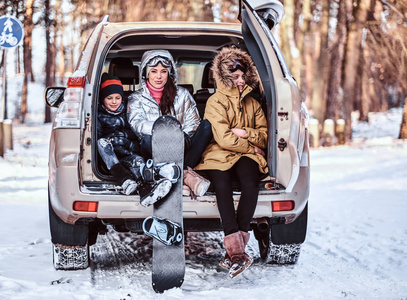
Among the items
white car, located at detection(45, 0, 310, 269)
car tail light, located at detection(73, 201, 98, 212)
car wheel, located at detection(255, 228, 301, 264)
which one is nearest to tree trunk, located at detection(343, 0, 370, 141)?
white car, located at detection(45, 0, 310, 269)

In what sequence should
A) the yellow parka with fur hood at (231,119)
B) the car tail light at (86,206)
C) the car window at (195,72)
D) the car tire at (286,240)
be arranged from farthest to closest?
the car window at (195,72) < the car tire at (286,240) < the yellow parka with fur hood at (231,119) < the car tail light at (86,206)

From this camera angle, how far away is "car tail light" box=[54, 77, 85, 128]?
153 inches

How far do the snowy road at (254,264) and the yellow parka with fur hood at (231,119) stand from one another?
871 millimetres

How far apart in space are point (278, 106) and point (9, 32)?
757 cm

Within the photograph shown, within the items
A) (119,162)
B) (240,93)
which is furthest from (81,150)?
(240,93)

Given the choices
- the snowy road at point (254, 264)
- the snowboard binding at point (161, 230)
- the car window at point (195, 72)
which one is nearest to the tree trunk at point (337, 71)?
the car window at point (195, 72)

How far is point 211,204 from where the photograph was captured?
3959 millimetres

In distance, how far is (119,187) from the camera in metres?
3.87

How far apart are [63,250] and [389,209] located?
171 inches

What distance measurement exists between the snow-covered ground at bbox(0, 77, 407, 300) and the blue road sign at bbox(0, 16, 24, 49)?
301 cm

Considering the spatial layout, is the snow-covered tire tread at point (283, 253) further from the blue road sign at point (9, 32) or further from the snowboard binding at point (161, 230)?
the blue road sign at point (9, 32)

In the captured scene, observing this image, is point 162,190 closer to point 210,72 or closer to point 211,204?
point 211,204

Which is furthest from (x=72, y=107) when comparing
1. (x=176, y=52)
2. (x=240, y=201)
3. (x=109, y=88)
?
(x=176, y=52)

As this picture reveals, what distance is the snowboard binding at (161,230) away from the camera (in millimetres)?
3729
